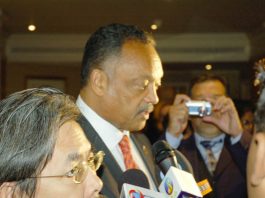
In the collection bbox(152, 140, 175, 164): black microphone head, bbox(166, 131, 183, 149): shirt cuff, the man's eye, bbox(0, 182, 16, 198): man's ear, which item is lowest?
bbox(0, 182, 16, 198): man's ear

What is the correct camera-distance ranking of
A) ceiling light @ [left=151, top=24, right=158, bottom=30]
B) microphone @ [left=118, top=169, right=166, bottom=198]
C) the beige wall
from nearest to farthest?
microphone @ [left=118, top=169, right=166, bottom=198], ceiling light @ [left=151, top=24, right=158, bottom=30], the beige wall

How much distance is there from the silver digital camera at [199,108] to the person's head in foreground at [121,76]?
0.68 m

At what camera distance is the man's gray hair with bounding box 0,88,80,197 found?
1125 mm

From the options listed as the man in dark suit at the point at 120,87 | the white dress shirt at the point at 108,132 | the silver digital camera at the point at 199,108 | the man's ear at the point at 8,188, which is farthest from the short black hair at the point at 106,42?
the man's ear at the point at 8,188

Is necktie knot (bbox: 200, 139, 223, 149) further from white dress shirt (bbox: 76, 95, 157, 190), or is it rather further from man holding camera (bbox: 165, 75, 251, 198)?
white dress shirt (bbox: 76, 95, 157, 190)

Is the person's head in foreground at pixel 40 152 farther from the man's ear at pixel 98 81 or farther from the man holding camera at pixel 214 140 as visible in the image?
the man holding camera at pixel 214 140

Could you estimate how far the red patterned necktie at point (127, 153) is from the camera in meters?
1.77

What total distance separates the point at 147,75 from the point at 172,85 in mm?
3906

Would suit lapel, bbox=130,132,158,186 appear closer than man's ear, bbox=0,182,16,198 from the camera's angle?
No

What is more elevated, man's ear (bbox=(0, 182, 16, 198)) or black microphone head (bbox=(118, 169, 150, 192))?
man's ear (bbox=(0, 182, 16, 198))

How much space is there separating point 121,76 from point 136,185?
0.46 metres

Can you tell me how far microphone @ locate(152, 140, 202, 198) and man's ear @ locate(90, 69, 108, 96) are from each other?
11.8 inches

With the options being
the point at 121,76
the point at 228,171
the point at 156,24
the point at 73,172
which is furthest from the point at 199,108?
the point at 156,24

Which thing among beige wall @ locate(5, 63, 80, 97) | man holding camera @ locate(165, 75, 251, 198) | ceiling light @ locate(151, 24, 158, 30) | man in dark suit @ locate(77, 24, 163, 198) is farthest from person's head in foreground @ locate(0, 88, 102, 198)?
beige wall @ locate(5, 63, 80, 97)
